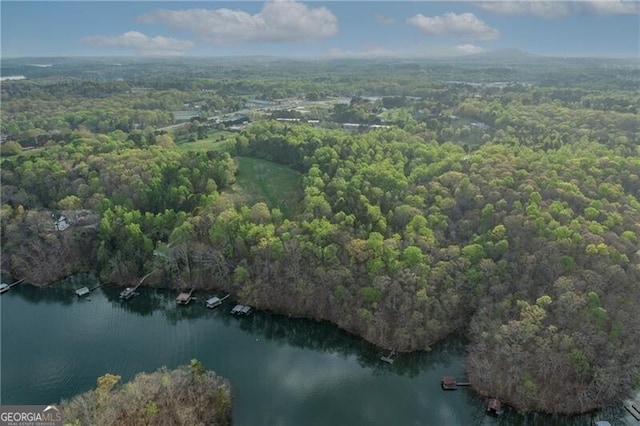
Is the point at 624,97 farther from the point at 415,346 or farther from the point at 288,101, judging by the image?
the point at 415,346

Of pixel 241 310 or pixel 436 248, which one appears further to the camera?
pixel 241 310

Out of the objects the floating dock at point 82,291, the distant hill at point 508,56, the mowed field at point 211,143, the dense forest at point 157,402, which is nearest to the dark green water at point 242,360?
the floating dock at point 82,291

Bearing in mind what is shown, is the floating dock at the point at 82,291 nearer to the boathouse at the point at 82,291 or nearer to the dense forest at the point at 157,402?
the boathouse at the point at 82,291

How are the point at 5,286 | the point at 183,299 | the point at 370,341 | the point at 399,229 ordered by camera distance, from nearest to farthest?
the point at 370,341 < the point at 183,299 < the point at 399,229 < the point at 5,286

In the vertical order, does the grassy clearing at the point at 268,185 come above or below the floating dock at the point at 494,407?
above

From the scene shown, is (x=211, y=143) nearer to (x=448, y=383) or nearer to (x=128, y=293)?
(x=128, y=293)

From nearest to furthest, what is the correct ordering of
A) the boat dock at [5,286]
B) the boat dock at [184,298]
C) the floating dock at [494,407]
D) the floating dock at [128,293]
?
the floating dock at [494,407] < the boat dock at [184,298] < the floating dock at [128,293] < the boat dock at [5,286]

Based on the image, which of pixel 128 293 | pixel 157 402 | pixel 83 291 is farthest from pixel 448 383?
pixel 83 291
